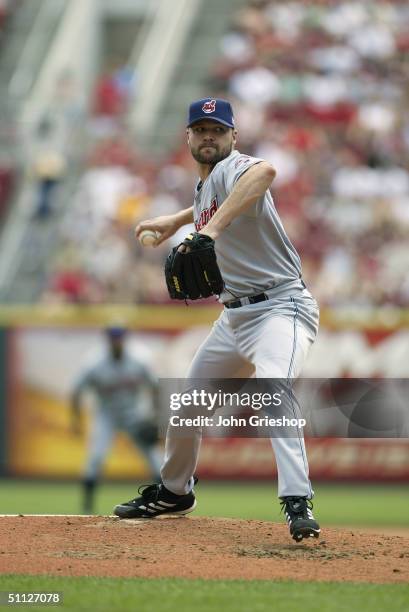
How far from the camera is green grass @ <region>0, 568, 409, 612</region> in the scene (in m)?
4.83

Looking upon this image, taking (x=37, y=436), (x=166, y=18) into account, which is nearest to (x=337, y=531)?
(x=37, y=436)

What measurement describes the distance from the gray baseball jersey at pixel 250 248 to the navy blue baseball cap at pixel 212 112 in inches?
7.6

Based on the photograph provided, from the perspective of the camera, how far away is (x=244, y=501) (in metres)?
12.2

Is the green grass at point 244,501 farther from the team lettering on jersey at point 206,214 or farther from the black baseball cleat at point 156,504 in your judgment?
the team lettering on jersey at point 206,214

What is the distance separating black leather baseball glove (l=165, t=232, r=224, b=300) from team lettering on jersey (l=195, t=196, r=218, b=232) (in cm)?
32

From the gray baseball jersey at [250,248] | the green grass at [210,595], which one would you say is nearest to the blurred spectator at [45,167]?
the gray baseball jersey at [250,248]

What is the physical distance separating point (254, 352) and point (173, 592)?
1372 mm

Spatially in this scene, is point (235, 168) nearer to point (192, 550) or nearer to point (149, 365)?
point (192, 550)

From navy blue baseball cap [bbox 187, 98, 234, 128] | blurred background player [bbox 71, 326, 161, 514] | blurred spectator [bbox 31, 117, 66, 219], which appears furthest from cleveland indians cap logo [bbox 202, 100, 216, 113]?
blurred spectator [bbox 31, 117, 66, 219]

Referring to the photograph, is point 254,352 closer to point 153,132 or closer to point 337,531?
point 337,531

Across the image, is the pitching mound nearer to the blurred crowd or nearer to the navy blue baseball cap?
the navy blue baseball cap

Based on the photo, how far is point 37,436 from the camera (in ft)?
45.8

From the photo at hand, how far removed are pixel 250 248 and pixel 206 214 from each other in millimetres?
312

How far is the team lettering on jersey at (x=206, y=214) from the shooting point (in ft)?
20.0
